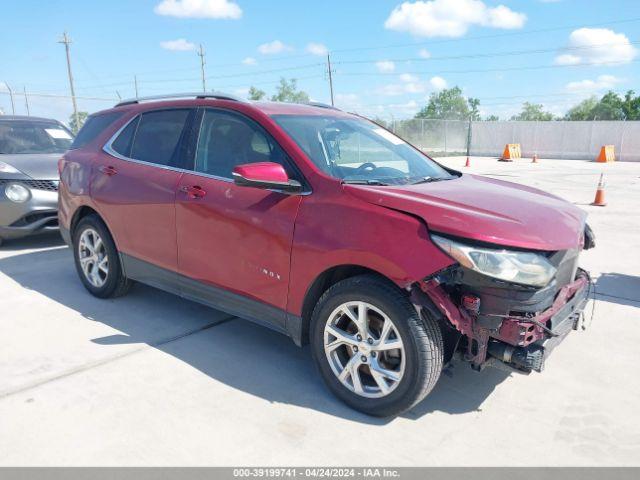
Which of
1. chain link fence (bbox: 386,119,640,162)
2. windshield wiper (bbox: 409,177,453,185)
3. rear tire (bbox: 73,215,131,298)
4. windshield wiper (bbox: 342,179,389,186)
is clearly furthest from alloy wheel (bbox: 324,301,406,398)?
chain link fence (bbox: 386,119,640,162)

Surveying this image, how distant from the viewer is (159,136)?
4.28 m

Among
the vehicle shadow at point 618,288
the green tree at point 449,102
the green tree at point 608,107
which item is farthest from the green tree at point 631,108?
the vehicle shadow at point 618,288

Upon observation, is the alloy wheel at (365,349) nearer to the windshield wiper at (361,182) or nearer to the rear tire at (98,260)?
the windshield wiper at (361,182)

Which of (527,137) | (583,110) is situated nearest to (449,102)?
(583,110)

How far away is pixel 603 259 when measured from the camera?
249 inches

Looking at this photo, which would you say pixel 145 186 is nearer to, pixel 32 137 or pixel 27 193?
pixel 27 193

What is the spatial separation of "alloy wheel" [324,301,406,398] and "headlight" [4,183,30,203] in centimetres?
549

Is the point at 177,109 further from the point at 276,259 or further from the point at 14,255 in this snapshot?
the point at 14,255

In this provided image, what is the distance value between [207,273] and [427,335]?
5.82 feet

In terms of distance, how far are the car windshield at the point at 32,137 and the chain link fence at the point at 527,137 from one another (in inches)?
1041

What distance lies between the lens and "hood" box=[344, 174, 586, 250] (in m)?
2.60

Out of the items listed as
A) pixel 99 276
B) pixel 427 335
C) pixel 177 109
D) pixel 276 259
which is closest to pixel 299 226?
pixel 276 259

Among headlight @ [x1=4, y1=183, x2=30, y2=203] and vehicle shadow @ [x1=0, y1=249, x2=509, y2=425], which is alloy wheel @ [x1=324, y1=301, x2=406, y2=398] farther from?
headlight @ [x1=4, y1=183, x2=30, y2=203]

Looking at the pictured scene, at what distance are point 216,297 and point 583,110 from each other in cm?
9749
